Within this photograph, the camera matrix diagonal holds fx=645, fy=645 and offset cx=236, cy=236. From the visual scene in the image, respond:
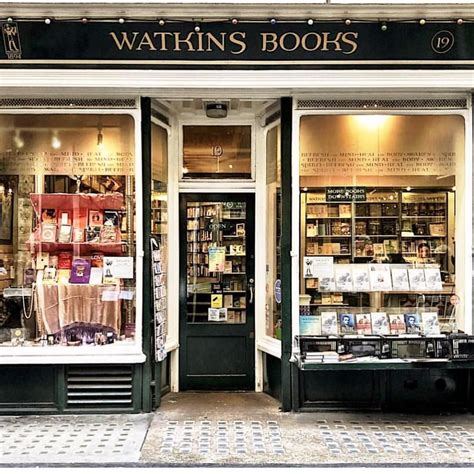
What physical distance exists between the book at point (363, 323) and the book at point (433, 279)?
0.77 metres

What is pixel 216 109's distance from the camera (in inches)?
288

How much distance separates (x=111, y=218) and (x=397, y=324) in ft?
11.0

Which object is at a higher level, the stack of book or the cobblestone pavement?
the stack of book

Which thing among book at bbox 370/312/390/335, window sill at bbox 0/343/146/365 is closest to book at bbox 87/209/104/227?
window sill at bbox 0/343/146/365

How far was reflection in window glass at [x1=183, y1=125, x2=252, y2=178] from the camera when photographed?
25.8ft

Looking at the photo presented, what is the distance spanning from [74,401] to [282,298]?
97.5 inches

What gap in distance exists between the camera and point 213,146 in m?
7.89

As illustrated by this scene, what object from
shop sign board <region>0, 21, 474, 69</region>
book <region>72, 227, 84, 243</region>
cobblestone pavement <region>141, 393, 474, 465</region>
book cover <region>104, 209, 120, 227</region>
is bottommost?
cobblestone pavement <region>141, 393, 474, 465</region>

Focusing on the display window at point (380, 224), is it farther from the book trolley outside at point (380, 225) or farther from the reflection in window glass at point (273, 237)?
the reflection in window glass at point (273, 237)

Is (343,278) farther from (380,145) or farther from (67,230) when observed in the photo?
(67,230)

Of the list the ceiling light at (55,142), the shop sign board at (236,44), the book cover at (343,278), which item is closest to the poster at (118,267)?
the ceiling light at (55,142)

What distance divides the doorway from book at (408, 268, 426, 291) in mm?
1856

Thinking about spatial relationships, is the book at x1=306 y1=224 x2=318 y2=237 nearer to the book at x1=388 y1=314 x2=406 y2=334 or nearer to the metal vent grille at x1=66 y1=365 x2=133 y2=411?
the book at x1=388 y1=314 x2=406 y2=334

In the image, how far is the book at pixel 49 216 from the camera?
7.13 m
